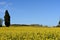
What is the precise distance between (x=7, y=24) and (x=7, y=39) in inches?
1886

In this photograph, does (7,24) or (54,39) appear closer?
(54,39)

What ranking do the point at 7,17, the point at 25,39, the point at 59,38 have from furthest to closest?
the point at 7,17 → the point at 59,38 → the point at 25,39

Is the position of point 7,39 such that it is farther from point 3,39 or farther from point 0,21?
point 0,21

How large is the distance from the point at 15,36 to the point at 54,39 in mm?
2318

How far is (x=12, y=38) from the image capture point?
47.8 ft

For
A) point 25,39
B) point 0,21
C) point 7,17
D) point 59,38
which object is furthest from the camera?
point 0,21

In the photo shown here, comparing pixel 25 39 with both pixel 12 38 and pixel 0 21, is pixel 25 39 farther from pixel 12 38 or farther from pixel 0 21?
pixel 0 21

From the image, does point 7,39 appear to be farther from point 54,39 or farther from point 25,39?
point 54,39

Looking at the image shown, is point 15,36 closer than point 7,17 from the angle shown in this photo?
Yes

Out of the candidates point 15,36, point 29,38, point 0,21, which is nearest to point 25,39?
point 29,38

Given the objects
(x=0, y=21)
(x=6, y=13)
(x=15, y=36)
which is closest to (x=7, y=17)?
(x=6, y=13)

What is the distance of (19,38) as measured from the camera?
14.4m

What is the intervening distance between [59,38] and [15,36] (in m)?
2.51

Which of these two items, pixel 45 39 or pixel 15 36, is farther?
pixel 15 36
